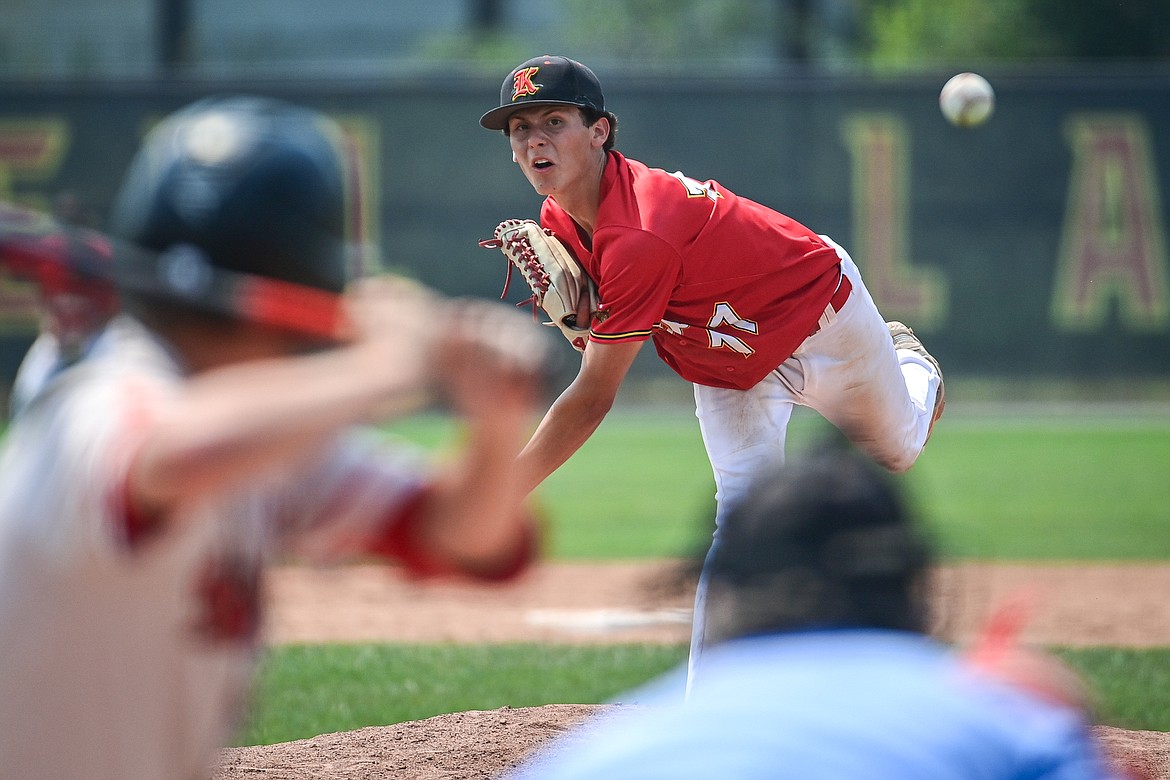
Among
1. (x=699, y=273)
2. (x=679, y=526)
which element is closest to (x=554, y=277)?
(x=699, y=273)

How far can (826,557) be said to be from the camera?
1495mm

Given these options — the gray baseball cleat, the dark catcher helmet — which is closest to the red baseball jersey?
the gray baseball cleat

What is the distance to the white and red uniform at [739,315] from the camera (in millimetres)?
4004

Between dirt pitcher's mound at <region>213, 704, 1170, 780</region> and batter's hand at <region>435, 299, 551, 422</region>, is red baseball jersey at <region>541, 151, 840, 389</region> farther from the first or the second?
batter's hand at <region>435, 299, 551, 422</region>

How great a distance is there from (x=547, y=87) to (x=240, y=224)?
8.53 ft

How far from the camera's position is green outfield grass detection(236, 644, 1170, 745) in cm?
527

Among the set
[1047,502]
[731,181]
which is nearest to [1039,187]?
[731,181]

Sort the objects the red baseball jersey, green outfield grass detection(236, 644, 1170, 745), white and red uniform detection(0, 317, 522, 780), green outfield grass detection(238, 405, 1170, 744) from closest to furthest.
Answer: white and red uniform detection(0, 317, 522, 780) → the red baseball jersey → green outfield grass detection(236, 644, 1170, 745) → green outfield grass detection(238, 405, 1170, 744)

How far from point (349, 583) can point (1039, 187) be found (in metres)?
11.9

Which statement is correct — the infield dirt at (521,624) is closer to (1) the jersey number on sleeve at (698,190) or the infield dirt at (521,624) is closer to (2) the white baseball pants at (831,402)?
(2) the white baseball pants at (831,402)

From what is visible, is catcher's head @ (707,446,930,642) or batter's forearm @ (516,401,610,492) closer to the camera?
catcher's head @ (707,446,930,642)

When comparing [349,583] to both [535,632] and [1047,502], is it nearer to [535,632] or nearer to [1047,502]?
[535,632]

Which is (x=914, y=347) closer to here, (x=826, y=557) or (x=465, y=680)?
(x=465, y=680)

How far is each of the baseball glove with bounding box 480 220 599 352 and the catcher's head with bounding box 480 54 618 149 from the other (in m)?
0.38
